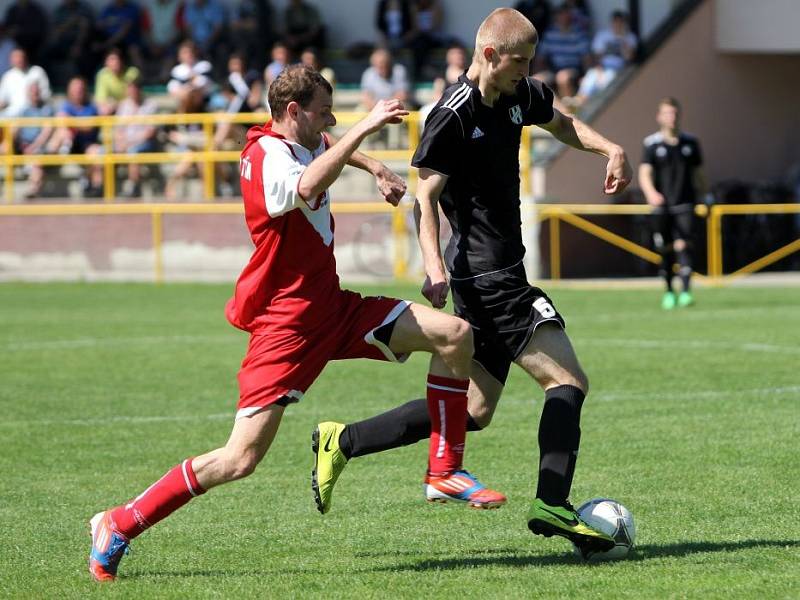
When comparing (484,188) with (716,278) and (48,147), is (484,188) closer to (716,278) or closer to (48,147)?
(716,278)

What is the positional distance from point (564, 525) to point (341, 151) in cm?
164

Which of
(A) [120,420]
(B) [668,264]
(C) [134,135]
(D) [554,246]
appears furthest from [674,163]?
(C) [134,135]

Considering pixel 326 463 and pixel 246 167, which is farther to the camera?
pixel 326 463

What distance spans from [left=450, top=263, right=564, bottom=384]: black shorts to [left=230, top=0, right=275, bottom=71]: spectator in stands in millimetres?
20317

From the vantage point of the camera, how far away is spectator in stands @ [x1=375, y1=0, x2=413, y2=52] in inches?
1024

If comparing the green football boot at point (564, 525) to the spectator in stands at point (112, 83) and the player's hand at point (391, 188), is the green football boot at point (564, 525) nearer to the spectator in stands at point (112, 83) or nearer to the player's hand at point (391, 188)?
the player's hand at point (391, 188)

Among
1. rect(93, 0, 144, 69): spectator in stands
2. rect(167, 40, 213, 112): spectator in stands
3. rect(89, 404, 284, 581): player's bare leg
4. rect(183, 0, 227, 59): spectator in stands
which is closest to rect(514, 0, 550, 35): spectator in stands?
rect(167, 40, 213, 112): spectator in stands

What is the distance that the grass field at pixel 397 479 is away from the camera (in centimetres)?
579

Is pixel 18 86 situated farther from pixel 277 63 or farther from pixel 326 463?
pixel 326 463

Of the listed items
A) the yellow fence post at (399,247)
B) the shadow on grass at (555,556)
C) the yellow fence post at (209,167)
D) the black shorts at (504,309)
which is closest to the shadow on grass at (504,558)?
the shadow on grass at (555,556)

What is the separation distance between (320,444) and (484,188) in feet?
4.12

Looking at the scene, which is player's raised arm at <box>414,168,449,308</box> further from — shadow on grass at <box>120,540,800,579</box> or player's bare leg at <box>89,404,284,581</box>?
shadow on grass at <box>120,540,800,579</box>

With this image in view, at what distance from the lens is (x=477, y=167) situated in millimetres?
6223

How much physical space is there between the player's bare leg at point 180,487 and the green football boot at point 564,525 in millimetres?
1039
